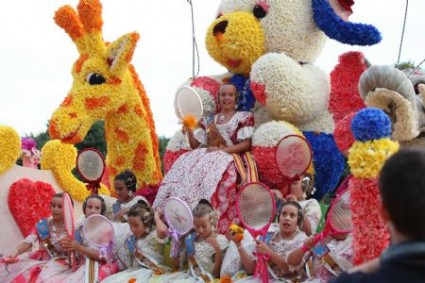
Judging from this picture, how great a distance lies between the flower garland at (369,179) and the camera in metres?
4.04

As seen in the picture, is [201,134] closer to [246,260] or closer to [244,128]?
[244,128]

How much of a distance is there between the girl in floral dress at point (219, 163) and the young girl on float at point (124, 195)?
306mm

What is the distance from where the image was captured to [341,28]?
618cm

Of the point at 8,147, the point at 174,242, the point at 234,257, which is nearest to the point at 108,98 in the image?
the point at 8,147

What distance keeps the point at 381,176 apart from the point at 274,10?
14.6 ft

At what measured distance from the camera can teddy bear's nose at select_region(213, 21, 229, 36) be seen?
20.7ft

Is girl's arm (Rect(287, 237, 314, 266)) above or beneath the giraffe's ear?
beneath

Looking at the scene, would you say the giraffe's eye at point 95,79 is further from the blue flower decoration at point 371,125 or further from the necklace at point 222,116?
the blue flower decoration at point 371,125

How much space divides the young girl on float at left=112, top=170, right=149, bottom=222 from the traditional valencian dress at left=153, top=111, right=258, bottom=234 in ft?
1.00

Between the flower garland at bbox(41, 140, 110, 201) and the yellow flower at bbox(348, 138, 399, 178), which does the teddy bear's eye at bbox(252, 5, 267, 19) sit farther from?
the yellow flower at bbox(348, 138, 399, 178)

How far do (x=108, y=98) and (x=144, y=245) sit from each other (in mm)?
1721

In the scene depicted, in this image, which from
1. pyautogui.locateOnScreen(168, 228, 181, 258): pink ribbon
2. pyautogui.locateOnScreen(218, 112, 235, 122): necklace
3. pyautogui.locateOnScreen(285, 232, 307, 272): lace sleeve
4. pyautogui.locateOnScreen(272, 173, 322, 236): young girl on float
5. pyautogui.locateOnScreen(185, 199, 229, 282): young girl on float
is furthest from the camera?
pyautogui.locateOnScreen(218, 112, 235, 122): necklace

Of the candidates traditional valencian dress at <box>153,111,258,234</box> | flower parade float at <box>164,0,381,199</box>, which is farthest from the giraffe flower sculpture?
traditional valencian dress at <box>153,111,258,234</box>

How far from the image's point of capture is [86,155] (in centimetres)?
697
